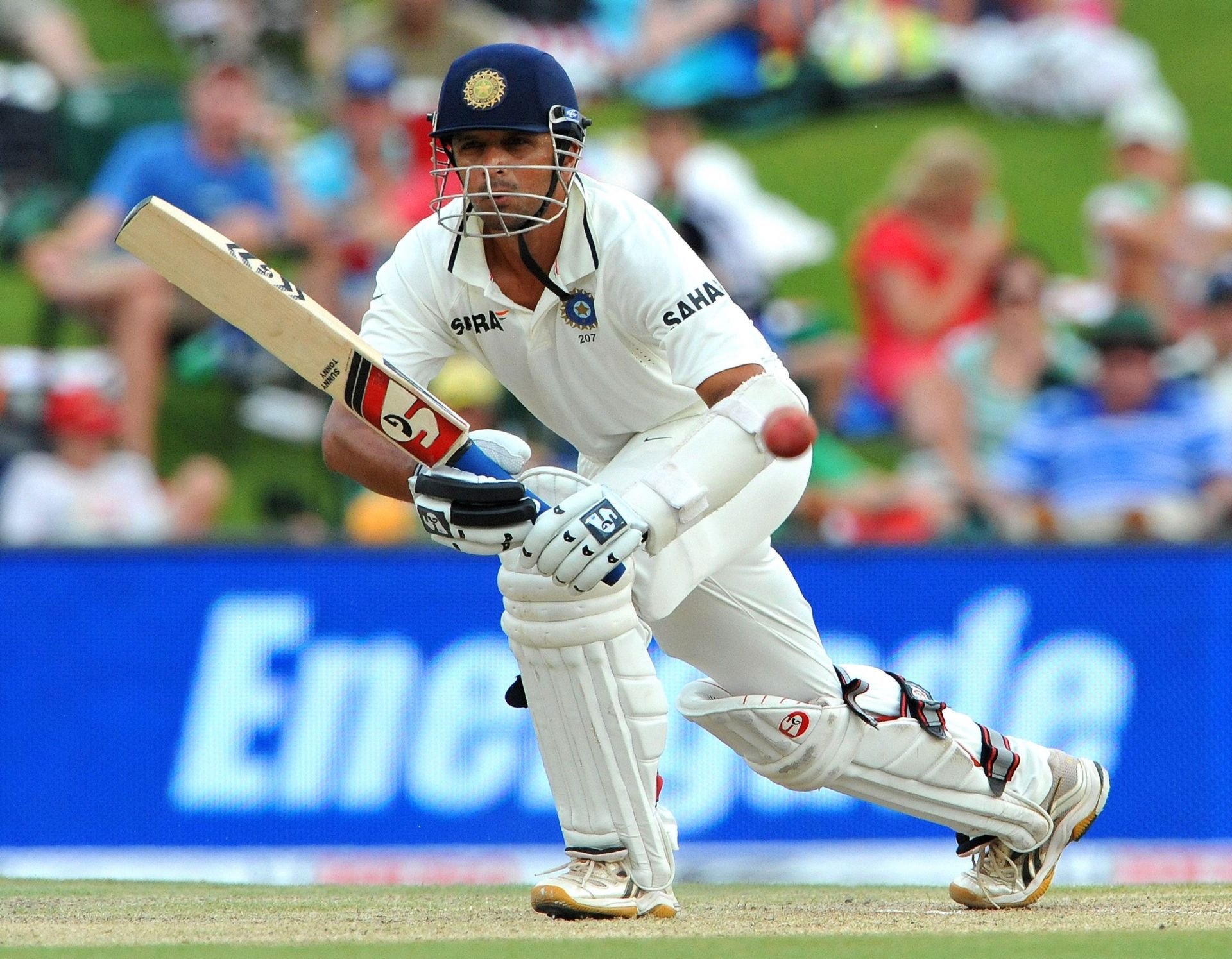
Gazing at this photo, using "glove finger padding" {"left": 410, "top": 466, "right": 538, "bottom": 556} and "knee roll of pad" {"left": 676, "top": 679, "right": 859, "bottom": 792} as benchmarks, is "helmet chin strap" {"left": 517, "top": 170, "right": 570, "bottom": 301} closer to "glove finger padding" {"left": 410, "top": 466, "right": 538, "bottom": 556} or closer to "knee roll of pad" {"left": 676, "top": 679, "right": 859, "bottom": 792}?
"glove finger padding" {"left": 410, "top": 466, "right": 538, "bottom": 556}

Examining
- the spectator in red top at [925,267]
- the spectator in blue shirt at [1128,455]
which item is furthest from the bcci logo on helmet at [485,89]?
the spectator in red top at [925,267]

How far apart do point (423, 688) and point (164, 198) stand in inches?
104

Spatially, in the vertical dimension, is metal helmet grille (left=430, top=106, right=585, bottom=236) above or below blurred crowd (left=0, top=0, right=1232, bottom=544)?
below

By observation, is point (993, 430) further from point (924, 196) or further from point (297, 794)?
point (297, 794)

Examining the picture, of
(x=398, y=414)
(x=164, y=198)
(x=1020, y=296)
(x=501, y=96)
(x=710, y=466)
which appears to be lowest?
(x=710, y=466)

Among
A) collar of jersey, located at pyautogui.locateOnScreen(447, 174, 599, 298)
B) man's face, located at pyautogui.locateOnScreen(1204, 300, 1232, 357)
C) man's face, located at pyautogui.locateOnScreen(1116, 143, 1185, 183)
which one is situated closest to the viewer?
collar of jersey, located at pyautogui.locateOnScreen(447, 174, 599, 298)

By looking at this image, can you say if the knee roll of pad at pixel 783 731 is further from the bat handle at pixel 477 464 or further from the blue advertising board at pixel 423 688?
the blue advertising board at pixel 423 688

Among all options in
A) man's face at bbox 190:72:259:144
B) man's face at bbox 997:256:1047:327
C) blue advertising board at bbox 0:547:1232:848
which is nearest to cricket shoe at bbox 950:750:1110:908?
blue advertising board at bbox 0:547:1232:848

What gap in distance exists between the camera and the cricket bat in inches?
127

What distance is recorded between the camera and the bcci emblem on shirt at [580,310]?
3396mm

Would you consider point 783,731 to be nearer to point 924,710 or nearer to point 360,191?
point 924,710

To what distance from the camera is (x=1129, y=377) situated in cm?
655

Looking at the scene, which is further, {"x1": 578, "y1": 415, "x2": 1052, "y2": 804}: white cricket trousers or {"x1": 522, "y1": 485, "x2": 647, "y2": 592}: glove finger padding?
{"x1": 578, "y1": 415, "x2": 1052, "y2": 804}: white cricket trousers

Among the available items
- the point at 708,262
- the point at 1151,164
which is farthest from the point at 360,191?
the point at 1151,164
